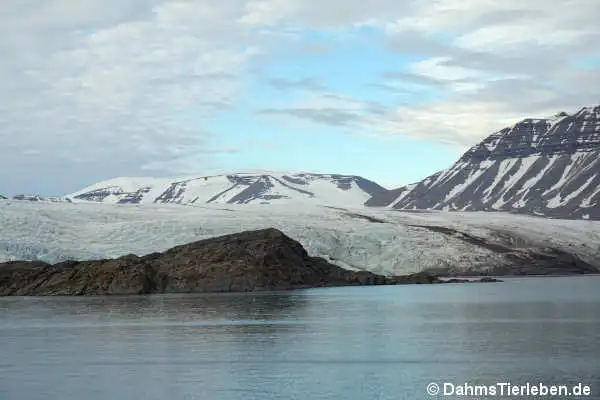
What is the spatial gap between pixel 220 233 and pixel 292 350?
6153cm

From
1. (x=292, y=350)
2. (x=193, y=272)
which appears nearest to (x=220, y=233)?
(x=193, y=272)

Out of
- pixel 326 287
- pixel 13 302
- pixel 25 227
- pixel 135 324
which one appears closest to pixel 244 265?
pixel 326 287

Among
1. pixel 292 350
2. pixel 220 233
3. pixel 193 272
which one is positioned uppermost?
pixel 220 233

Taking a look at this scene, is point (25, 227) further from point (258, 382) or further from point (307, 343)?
point (258, 382)

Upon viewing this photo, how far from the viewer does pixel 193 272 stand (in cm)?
6575

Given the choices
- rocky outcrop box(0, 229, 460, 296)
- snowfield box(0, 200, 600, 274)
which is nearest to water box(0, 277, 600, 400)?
rocky outcrop box(0, 229, 460, 296)

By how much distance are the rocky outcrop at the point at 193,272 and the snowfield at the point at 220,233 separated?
8206 mm

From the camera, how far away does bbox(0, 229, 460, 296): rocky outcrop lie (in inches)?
2446

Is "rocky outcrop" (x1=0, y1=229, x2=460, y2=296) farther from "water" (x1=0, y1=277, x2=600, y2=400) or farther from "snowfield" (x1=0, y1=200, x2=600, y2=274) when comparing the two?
"water" (x1=0, y1=277, x2=600, y2=400)

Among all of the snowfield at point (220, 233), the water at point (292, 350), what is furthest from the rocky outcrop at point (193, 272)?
the water at point (292, 350)

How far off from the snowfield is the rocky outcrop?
26.9 feet

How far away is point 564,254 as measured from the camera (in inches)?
4193

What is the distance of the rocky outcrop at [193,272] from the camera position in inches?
2446

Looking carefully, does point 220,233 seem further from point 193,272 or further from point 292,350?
point 292,350
